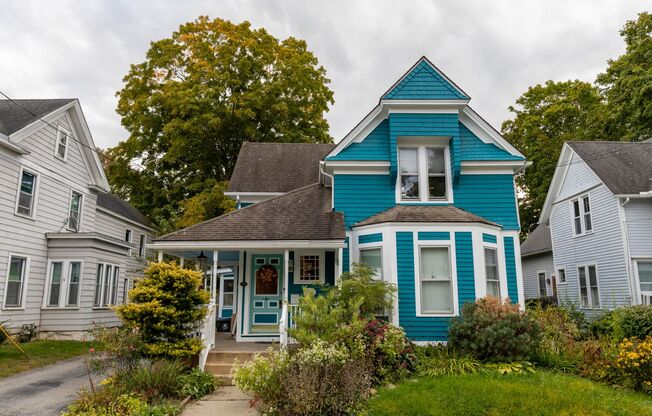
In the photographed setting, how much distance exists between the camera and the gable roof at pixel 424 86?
1196 centimetres

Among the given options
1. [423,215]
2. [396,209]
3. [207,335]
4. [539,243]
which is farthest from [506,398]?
[539,243]

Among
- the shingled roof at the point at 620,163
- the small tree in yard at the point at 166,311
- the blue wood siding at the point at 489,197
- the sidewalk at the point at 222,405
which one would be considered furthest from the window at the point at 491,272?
the shingled roof at the point at 620,163

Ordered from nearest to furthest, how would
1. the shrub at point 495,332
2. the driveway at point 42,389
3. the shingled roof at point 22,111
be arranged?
the driveway at point 42,389, the shrub at point 495,332, the shingled roof at point 22,111

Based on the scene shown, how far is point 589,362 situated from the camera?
8758 millimetres

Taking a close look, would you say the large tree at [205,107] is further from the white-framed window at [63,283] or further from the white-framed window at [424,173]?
the white-framed window at [424,173]

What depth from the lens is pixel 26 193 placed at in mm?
15078

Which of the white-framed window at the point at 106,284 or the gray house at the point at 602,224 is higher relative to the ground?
the gray house at the point at 602,224

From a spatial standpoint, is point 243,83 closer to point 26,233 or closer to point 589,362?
point 26,233

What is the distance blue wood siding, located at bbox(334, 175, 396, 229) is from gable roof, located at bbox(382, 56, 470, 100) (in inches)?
95.7

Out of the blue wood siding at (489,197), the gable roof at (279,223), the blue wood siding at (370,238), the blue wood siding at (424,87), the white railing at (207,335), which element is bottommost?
the white railing at (207,335)

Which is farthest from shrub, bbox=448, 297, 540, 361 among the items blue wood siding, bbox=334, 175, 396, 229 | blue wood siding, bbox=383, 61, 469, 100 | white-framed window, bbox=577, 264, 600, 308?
white-framed window, bbox=577, 264, 600, 308

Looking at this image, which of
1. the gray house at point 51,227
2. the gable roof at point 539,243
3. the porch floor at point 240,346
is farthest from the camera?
the gable roof at point 539,243

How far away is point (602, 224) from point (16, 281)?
22158 millimetres

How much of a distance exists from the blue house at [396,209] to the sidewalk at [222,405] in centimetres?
328
